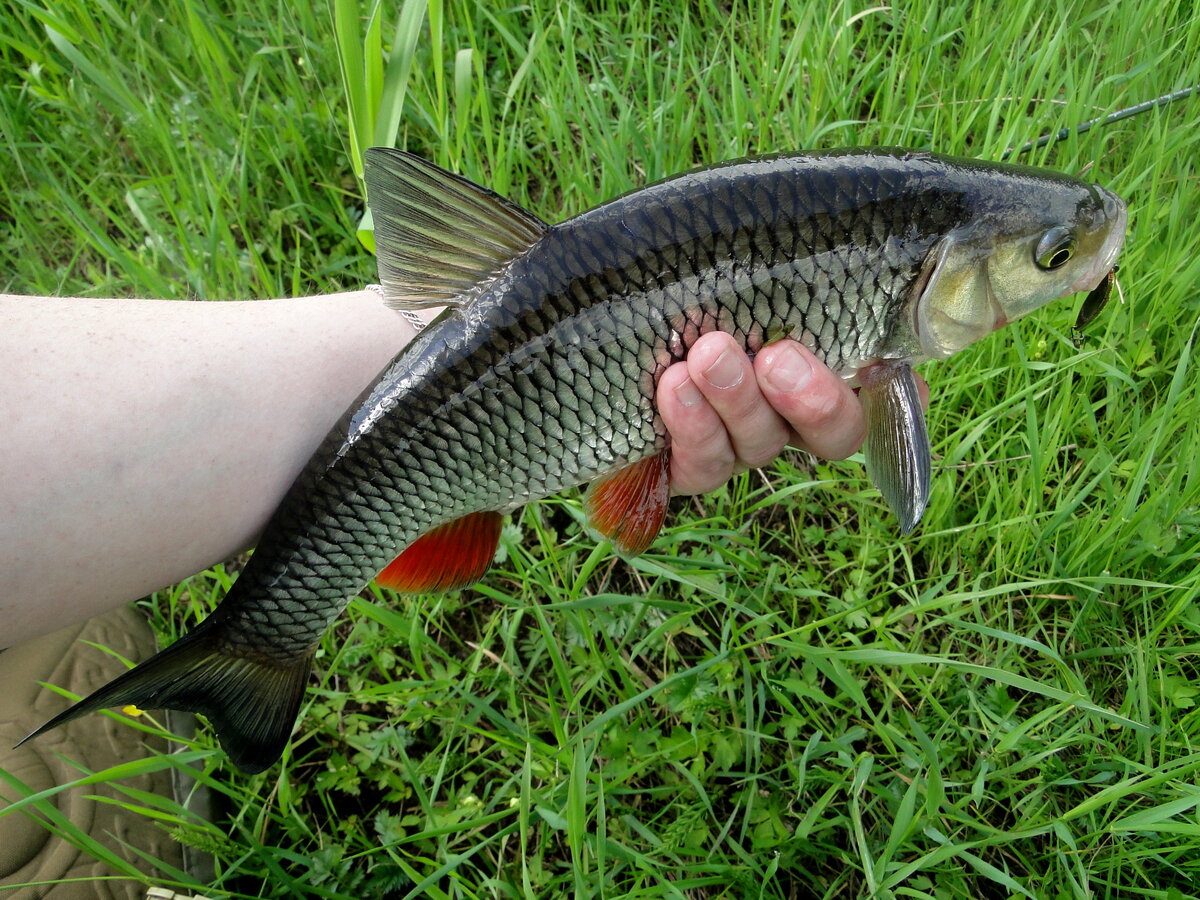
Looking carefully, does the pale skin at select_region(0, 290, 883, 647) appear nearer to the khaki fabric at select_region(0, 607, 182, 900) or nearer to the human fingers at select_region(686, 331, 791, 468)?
the human fingers at select_region(686, 331, 791, 468)

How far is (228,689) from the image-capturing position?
68.7 inches

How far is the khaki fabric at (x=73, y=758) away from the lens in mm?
2027

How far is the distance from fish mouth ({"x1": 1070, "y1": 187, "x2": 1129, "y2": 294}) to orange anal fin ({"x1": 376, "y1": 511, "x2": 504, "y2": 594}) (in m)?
1.35

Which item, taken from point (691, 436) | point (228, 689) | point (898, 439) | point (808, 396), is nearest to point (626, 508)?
point (691, 436)

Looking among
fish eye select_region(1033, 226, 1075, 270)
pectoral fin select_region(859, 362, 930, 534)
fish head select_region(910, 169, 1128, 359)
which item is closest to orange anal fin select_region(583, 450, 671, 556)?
pectoral fin select_region(859, 362, 930, 534)

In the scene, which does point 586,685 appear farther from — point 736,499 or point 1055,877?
point 1055,877

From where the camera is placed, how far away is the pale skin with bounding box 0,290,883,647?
1.70 m

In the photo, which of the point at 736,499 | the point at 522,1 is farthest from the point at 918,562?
Result: the point at 522,1

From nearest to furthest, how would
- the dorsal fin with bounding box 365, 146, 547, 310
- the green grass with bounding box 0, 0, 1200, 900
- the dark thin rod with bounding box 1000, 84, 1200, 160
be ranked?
the dorsal fin with bounding box 365, 146, 547, 310
the green grass with bounding box 0, 0, 1200, 900
the dark thin rod with bounding box 1000, 84, 1200, 160

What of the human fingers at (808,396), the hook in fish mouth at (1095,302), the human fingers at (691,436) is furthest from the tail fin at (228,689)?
the hook in fish mouth at (1095,302)

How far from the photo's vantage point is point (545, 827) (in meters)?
2.04

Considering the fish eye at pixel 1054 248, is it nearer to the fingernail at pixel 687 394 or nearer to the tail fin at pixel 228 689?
the fingernail at pixel 687 394

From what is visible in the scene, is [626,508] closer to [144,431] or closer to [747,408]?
[747,408]

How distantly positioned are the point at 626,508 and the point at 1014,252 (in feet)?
3.15
